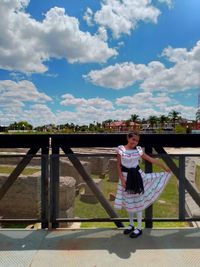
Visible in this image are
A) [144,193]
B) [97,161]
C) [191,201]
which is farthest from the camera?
[97,161]

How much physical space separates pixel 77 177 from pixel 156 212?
1268 millimetres

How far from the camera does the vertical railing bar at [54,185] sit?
5023 millimetres

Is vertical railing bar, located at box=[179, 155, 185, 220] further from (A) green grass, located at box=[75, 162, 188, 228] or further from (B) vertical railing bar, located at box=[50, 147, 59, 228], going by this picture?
(B) vertical railing bar, located at box=[50, 147, 59, 228]

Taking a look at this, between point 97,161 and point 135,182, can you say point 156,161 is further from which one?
point 97,161

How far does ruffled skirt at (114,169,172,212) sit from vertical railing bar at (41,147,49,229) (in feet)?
3.31

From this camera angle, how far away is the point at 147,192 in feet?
15.9

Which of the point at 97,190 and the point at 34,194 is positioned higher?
the point at 97,190

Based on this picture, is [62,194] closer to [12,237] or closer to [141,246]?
[12,237]

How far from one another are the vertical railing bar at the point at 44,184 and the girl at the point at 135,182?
101 centimetres

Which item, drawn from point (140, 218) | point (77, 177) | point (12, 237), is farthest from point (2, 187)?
point (140, 218)

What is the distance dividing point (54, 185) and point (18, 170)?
21.5 inches

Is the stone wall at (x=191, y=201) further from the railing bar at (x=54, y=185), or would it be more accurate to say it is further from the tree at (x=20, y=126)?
the tree at (x=20, y=126)

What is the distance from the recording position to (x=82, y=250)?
14.1ft

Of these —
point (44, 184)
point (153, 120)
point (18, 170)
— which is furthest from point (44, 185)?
point (153, 120)
